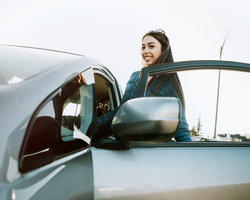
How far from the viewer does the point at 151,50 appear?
206 cm

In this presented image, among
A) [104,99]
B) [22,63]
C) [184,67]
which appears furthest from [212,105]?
[104,99]

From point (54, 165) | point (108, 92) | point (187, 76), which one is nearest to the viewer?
point (54, 165)

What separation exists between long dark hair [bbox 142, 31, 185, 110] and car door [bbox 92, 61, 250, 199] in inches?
1.6

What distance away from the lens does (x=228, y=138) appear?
5.33 feet

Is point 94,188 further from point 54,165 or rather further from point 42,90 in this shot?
point 42,90

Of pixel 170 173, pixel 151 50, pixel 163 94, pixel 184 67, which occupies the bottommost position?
pixel 170 173

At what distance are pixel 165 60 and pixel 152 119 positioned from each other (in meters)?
1.08

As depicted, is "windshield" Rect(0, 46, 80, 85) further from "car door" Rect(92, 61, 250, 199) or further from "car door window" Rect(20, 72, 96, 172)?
"car door" Rect(92, 61, 250, 199)

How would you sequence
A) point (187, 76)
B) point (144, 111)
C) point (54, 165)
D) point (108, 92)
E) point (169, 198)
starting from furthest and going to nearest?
point (108, 92), point (187, 76), point (169, 198), point (144, 111), point (54, 165)

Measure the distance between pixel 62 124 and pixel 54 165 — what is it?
23 cm

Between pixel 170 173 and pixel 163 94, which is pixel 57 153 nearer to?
pixel 170 173

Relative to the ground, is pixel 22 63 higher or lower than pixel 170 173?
higher

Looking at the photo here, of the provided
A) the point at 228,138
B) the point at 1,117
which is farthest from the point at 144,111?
the point at 228,138

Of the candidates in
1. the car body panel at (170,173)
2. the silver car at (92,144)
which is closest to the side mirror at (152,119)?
the silver car at (92,144)
